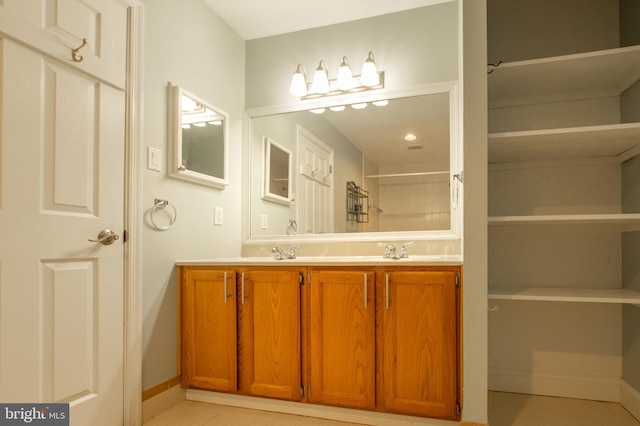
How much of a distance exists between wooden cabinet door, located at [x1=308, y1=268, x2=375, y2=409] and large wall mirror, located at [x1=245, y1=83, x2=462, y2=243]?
25.5 inches

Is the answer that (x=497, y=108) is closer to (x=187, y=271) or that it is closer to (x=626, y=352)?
(x=626, y=352)

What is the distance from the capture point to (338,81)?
8.50 feet

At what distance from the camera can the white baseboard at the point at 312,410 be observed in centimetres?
186

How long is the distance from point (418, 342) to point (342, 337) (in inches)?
14.0

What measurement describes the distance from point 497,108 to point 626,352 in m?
1.50

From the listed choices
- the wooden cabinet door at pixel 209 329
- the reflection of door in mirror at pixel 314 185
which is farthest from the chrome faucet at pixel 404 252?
the wooden cabinet door at pixel 209 329

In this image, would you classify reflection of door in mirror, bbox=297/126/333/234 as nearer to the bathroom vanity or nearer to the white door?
the bathroom vanity

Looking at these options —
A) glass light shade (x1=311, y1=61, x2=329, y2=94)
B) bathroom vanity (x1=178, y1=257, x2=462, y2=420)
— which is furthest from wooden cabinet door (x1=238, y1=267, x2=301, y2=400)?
glass light shade (x1=311, y1=61, x2=329, y2=94)

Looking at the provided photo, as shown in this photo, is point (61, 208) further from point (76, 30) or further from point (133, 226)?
point (76, 30)

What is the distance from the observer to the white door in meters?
1.40

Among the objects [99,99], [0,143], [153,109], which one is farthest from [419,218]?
[0,143]

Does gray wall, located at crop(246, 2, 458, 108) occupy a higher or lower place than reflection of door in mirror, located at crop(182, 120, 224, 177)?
higher

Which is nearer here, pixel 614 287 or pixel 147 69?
pixel 147 69

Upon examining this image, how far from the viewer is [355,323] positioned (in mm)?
1895
